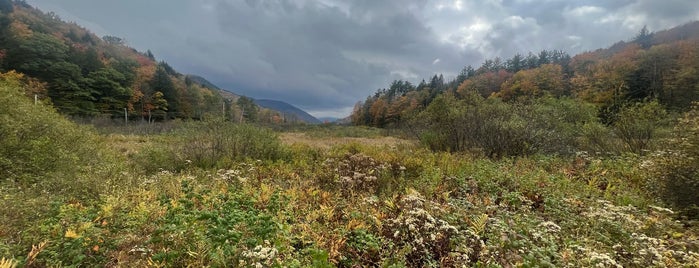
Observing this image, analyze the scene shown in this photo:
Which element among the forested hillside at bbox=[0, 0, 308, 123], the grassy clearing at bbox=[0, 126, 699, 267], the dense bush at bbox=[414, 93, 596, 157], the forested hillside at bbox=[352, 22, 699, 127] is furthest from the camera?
the forested hillside at bbox=[0, 0, 308, 123]

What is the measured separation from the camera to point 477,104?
12.0 meters

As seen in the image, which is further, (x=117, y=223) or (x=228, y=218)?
(x=117, y=223)


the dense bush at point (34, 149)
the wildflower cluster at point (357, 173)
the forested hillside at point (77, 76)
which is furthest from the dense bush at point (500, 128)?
the forested hillside at point (77, 76)

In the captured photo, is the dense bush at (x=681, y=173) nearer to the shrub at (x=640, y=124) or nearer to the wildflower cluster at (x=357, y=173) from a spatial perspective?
the shrub at (x=640, y=124)

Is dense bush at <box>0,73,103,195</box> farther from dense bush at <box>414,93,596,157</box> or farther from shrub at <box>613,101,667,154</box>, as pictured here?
shrub at <box>613,101,667,154</box>

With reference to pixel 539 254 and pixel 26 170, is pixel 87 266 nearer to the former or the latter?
pixel 539 254

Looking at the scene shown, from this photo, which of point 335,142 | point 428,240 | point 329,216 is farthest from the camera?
point 335,142

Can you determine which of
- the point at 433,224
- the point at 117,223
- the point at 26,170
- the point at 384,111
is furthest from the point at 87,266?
the point at 384,111

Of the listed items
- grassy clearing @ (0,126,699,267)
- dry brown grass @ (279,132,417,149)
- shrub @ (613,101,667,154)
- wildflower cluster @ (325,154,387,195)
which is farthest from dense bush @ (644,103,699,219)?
dry brown grass @ (279,132,417,149)

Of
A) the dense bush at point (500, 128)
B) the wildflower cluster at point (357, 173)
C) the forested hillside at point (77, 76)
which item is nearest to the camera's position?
the wildflower cluster at point (357, 173)

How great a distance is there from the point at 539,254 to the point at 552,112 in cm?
1174

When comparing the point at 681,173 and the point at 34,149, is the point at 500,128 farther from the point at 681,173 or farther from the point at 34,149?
the point at 34,149

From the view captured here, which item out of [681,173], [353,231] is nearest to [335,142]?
[353,231]

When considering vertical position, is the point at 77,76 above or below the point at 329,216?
above
